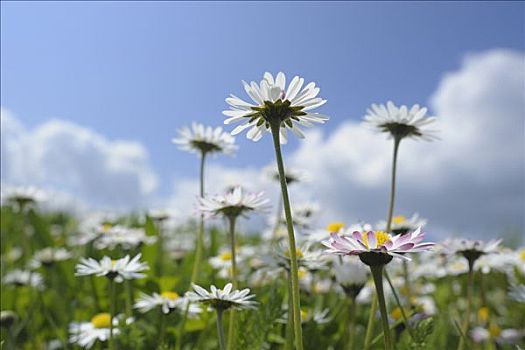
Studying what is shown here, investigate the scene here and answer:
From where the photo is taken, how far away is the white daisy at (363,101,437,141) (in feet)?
5.24

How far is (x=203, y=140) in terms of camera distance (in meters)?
1.89

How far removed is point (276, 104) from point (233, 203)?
379 millimetres

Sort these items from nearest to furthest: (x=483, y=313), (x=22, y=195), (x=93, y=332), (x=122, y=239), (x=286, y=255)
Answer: (x=286, y=255) < (x=93, y=332) < (x=122, y=239) < (x=22, y=195) < (x=483, y=313)

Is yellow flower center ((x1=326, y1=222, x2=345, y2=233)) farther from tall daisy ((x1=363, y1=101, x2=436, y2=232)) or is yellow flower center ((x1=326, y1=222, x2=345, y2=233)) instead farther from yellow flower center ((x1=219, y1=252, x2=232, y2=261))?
yellow flower center ((x1=219, y1=252, x2=232, y2=261))

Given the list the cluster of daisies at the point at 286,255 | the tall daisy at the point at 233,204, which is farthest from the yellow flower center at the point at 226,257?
the tall daisy at the point at 233,204

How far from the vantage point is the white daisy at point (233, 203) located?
1354 millimetres

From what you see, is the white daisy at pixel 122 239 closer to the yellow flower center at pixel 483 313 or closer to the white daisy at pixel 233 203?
the white daisy at pixel 233 203

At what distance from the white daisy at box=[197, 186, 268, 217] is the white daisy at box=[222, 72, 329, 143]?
30 centimetres

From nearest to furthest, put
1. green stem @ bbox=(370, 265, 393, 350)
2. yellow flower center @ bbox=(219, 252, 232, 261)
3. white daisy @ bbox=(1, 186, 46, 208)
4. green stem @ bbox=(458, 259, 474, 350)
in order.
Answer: green stem @ bbox=(370, 265, 393, 350) → green stem @ bbox=(458, 259, 474, 350) → yellow flower center @ bbox=(219, 252, 232, 261) → white daisy @ bbox=(1, 186, 46, 208)

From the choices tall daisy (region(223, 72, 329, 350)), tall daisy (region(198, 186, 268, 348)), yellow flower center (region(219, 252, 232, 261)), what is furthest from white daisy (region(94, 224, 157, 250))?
tall daisy (region(223, 72, 329, 350))

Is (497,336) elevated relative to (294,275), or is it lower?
lower

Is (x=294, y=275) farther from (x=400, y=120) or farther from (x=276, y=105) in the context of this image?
(x=400, y=120)

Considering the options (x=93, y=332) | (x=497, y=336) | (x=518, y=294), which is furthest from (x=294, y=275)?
(x=497, y=336)

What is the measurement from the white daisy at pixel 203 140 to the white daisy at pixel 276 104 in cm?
80
